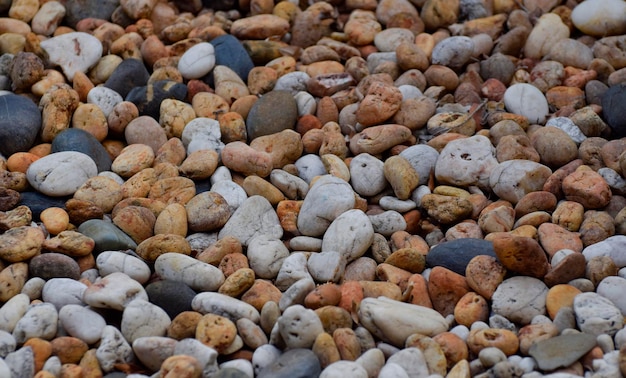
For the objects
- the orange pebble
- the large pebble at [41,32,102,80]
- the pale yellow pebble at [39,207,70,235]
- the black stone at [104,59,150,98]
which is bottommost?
the pale yellow pebble at [39,207,70,235]

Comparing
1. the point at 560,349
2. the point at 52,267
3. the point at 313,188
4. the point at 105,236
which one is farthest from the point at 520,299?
the point at 52,267

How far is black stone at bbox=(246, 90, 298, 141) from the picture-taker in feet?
10.2

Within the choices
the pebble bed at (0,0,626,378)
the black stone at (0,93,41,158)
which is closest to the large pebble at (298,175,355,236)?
the pebble bed at (0,0,626,378)

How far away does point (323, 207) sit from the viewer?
8.71 ft

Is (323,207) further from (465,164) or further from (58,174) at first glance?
(58,174)

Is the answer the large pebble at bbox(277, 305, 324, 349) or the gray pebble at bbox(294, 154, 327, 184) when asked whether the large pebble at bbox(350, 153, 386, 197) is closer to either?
the gray pebble at bbox(294, 154, 327, 184)

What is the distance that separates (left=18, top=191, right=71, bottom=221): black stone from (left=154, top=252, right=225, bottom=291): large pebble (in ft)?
1.66

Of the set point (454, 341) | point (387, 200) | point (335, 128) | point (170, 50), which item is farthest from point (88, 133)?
point (454, 341)

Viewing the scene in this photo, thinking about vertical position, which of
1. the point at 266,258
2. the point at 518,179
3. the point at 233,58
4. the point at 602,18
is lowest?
the point at 266,258

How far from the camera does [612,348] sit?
6.95 ft

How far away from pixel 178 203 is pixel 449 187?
91 centimetres

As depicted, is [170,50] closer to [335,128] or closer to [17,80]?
[17,80]

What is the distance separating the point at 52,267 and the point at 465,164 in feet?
4.53

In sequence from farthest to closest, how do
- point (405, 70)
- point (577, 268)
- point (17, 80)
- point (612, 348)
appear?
point (405, 70)
point (17, 80)
point (577, 268)
point (612, 348)
